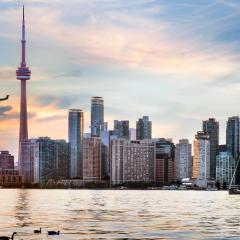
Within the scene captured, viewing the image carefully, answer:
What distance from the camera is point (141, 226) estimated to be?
10975 cm

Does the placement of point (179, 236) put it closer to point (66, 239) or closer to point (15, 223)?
point (66, 239)

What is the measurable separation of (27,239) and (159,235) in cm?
1797

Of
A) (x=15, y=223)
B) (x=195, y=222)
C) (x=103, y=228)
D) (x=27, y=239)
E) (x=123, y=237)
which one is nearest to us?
(x=27, y=239)

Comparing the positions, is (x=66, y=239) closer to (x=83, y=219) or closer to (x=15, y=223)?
(x=15, y=223)

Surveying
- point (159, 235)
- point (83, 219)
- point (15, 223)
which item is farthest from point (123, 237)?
point (83, 219)

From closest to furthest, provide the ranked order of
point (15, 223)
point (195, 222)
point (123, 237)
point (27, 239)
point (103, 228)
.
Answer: point (27, 239) < point (123, 237) < point (103, 228) < point (15, 223) < point (195, 222)

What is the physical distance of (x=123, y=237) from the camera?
89.8m

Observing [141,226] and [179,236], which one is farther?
[141,226]

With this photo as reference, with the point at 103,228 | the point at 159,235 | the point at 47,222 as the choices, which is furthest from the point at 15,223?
the point at 159,235

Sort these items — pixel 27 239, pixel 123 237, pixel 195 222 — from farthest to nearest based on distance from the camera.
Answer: pixel 195 222, pixel 123 237, pixel 27 239

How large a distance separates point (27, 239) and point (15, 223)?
2915 cm

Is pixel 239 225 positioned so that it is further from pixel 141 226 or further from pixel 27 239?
pixel 27 239

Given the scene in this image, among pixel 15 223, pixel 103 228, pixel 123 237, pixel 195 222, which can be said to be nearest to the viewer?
pixel 123 237

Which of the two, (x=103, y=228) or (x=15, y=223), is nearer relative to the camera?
(x=103, y=228)
